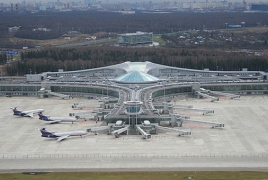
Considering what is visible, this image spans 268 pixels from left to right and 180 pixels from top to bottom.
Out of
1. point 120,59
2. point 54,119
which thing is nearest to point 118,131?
point 54,119

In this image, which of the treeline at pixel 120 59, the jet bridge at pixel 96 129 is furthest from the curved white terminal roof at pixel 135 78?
the jet bridge at pixel 96 129

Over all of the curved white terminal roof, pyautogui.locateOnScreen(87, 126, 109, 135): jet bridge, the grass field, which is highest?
the curved white terminal roof

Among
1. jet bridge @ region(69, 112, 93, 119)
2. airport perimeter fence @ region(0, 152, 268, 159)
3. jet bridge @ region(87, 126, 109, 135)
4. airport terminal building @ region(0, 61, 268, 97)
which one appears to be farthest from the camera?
airport terminal building @ region(0, 61, 268, 97)

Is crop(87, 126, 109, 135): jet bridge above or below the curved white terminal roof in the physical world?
below

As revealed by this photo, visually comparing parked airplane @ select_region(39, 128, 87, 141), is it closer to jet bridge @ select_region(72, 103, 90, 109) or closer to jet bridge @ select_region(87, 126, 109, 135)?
jet bridge @ select_region(87, 126, 109, 135)

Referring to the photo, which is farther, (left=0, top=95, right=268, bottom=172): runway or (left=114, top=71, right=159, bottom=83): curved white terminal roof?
(left=114, top=71, right=159, bottom=83): curved white terminal roof

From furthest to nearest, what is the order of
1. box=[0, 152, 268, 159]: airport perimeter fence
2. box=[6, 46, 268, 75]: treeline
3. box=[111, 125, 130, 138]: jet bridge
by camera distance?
1. box=[6, 46, 268, 75]: treeline
2. box=[111, 125, 130, 138]: jet bridge
3. box=[0, 152, 268, 159]: airport perimeter fence

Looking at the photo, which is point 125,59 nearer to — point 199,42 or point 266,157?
point 199,42

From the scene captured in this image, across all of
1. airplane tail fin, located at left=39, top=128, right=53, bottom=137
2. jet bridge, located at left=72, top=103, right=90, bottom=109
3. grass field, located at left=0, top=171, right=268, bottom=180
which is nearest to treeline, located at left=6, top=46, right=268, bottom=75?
jet bridge, located at left=72, top=103, right=90, bottom=109
